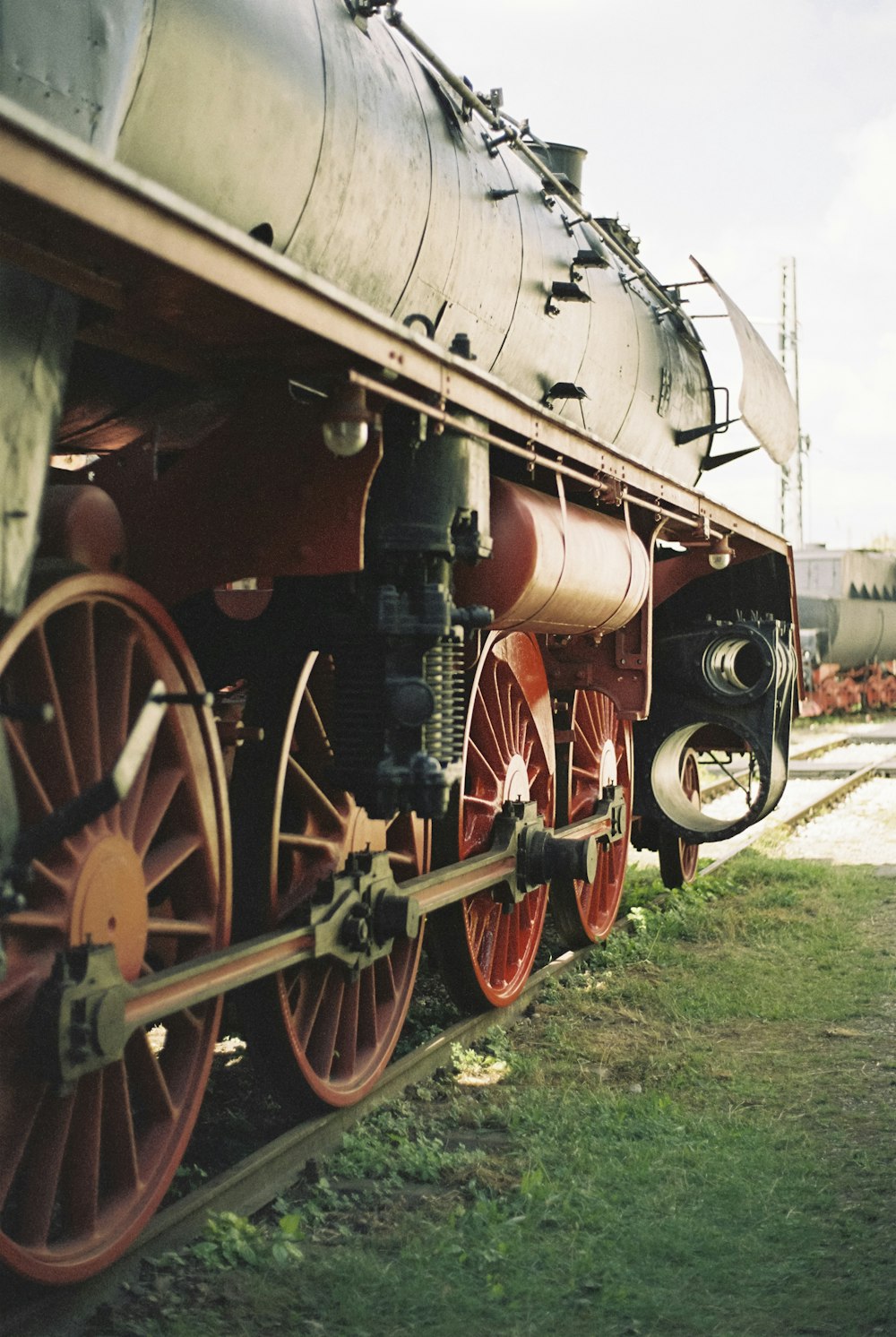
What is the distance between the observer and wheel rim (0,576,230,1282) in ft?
9.53

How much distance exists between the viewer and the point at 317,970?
4332 millimetres

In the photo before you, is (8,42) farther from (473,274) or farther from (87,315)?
(473,274)

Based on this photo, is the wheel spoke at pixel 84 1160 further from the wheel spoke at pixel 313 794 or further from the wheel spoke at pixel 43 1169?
the wheel spoke at pixel 313 794

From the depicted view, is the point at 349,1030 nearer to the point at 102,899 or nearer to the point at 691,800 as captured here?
the point at 102,899

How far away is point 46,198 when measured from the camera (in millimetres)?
2023

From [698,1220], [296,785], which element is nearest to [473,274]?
[296,785]

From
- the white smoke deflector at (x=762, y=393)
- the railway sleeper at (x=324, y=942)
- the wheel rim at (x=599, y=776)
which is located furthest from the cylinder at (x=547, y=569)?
the white smoke deflector at (x=762, y=393)

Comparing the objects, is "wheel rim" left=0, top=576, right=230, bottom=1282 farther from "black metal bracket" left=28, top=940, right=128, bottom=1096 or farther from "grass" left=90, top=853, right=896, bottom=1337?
"grass" left=90, top=853, right=896, bottom=1337

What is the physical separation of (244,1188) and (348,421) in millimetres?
2118

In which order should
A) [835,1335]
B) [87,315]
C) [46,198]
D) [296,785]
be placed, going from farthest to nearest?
[296,785], [835,1335], [87,315], [46,198]

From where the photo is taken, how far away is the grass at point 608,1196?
3.20m

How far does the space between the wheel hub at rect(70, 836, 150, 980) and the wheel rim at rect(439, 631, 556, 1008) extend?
7.07 ft

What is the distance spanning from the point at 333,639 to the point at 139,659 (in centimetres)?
74

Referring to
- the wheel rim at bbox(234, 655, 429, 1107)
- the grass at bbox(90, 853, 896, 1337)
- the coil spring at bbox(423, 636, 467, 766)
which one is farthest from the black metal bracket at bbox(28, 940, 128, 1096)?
the coil spring at bbox(423, 636, 467, 766)
